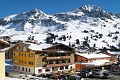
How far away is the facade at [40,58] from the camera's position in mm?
54062

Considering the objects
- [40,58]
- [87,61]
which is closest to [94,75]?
[40,58]

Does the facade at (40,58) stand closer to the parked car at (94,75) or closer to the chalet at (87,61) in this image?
the chalet at (87,61)

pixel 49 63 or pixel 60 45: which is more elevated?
pixel 60 45

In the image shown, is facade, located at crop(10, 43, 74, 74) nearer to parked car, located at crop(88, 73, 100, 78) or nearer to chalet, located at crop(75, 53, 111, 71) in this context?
chalet, located at crop(75, 53, 111, 71)

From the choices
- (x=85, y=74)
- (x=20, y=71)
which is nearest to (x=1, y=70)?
(x=85, y=74)

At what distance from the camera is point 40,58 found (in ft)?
179

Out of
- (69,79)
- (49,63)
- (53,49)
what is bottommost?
(69,79)

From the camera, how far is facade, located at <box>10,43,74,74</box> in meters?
54.1

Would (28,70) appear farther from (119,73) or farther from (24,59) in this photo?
(119,73)

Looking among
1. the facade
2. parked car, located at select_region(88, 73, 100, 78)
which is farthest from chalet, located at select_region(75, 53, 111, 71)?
parked car, located at select_region(88, 73, 100, 78)

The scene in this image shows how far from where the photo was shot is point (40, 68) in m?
54.5

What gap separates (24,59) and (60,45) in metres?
10.4

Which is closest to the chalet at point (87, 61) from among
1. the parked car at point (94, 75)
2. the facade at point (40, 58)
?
the facade at point (40, 58)

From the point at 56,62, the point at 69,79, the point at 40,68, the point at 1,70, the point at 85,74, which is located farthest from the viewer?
the point at 56,62
